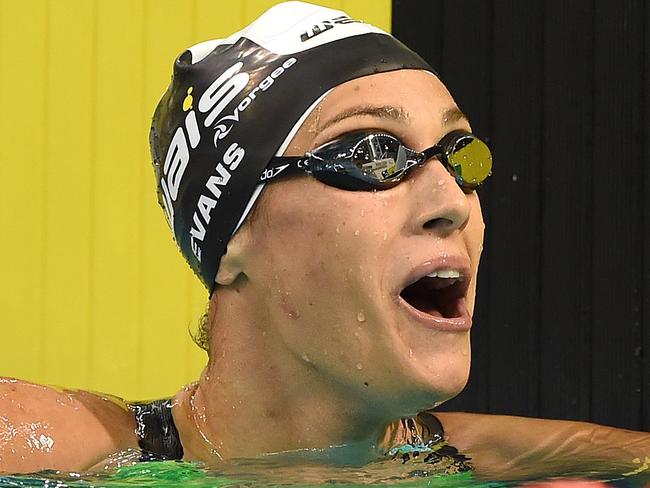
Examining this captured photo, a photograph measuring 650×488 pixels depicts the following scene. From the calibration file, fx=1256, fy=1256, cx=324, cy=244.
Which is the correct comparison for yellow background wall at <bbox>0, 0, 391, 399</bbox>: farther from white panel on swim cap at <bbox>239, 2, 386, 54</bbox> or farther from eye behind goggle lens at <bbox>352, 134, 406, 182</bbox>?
eye behind goggle lens at <bbox>352, 134, 406, 182</bbox>

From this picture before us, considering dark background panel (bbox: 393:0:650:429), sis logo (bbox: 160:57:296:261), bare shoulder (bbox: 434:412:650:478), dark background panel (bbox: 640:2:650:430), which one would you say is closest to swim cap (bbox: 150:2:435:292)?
sis logo (bbox: 160:57:296:261)

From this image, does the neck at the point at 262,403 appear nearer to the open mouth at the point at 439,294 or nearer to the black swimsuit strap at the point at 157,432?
the black swimsuit strap at the point at 157,432

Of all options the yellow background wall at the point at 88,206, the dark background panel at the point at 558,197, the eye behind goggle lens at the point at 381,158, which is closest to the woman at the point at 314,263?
the eye behind goggle lens at the point at 381,158

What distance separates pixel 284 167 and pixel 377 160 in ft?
0.58

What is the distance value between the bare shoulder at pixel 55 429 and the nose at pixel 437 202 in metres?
0.62

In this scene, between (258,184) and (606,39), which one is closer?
(258,184)

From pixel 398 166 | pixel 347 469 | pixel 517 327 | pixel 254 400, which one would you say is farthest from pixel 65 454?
pixel 517 327

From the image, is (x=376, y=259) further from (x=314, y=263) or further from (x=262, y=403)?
(x=262, y=403)

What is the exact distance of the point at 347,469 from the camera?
197cm

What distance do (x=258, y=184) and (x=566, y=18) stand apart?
2.14 m

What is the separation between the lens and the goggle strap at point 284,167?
76.0 inches

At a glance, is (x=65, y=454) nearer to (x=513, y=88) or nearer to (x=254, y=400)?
(x=254, y=400)

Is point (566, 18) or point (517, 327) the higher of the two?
point (566, 18)

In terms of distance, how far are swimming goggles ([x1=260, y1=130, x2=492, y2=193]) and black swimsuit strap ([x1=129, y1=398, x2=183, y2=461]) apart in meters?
0.48
